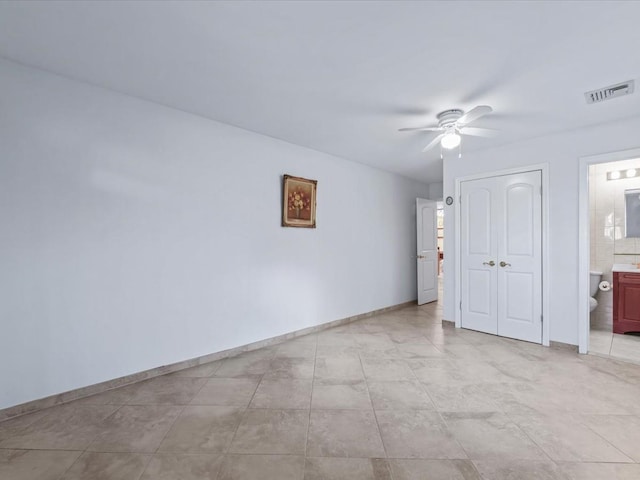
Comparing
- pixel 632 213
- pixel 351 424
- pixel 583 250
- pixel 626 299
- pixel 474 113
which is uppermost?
pixel 474 113

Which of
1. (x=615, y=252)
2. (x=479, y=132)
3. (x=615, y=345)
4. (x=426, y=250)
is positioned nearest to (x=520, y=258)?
(x=615, y=345)

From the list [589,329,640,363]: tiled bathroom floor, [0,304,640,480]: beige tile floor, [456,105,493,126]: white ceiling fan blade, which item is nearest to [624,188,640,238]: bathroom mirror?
[589,329,640,363]: tiled bathroom floor

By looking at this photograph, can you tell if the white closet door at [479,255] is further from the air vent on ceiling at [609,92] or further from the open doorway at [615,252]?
the air vent on ceiling at [609,92]

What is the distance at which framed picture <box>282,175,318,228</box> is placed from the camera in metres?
3.91

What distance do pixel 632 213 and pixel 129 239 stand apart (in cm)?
619

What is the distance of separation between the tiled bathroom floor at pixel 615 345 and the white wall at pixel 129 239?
341cm

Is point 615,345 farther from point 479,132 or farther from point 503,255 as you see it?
point 479,132

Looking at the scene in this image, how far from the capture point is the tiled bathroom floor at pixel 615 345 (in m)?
3.37

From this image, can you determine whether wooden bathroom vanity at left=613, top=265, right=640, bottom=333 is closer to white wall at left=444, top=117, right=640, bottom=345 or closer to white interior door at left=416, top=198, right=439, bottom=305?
white wall at left=444, top=117, right=640, bottom=345

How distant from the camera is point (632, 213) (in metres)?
4.27

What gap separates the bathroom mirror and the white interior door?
9.24 ft

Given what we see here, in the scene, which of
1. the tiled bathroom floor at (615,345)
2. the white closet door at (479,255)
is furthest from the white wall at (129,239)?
the tiled bathroom floor at (615,345)

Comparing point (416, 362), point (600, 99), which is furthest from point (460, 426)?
point (600, 99)

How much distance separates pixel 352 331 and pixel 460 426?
2.34 metres
